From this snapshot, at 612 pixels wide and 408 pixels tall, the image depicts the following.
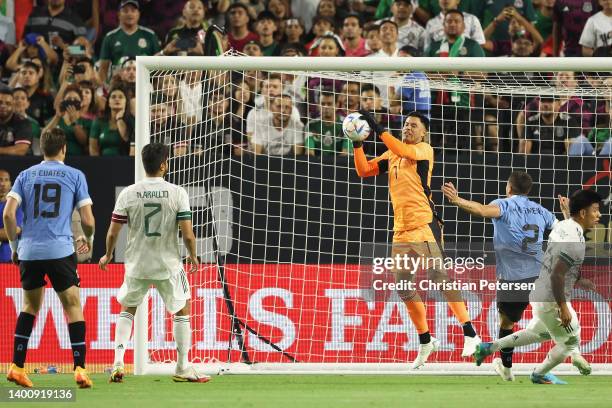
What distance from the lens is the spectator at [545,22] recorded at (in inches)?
672

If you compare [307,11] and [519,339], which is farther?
[307,11]

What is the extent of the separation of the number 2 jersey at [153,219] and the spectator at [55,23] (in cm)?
755

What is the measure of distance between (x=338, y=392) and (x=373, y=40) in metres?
7.23

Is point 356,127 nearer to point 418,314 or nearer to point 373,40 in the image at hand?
point 418,314

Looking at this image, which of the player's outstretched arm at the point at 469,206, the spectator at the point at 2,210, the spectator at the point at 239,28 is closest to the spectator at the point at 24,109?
the spectator at the point at 2,210

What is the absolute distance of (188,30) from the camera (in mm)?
16734

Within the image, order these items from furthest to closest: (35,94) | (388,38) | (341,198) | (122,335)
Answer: (35,94) < (388,38) < (341,198) < (122,335)

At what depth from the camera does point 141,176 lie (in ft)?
38.1

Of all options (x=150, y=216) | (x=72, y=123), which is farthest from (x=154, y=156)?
(x=72, y=123)

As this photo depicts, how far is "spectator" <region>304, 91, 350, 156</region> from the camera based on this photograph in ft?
46.1

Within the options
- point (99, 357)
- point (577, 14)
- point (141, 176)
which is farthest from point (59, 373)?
point (577, 14)

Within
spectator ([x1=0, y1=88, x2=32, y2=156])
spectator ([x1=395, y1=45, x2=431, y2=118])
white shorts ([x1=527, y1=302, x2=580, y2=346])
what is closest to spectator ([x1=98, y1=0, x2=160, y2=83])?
spectator ([x1=0, y1=88, x2=32, y2=156])

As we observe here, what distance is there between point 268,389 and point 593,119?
19.3ft

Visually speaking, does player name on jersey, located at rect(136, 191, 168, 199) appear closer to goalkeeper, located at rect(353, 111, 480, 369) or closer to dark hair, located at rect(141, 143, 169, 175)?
dark hair, located at rect(141, 143, 169, 175)
